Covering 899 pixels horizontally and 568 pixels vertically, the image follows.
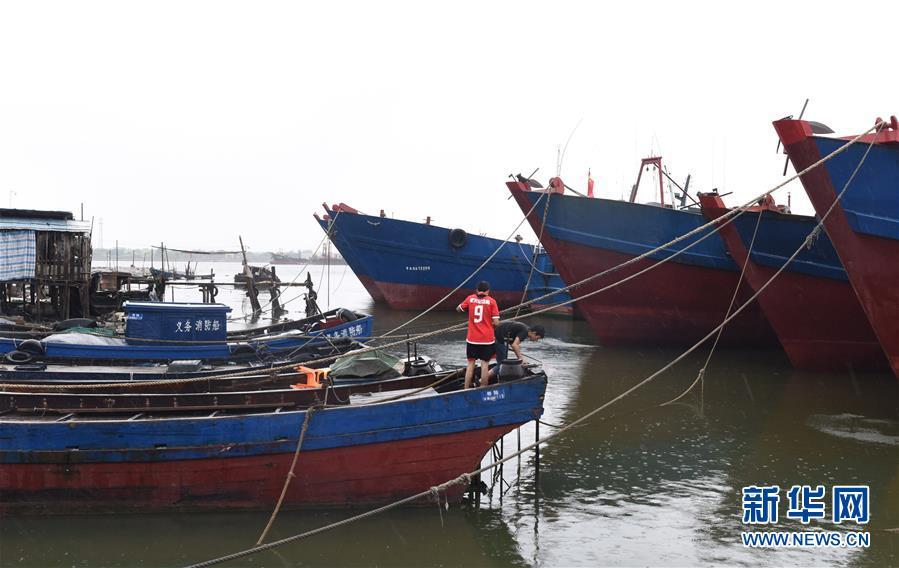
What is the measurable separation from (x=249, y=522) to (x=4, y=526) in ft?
8.26

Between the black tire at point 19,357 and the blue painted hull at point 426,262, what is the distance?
72.5ft

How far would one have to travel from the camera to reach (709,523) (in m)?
8.18

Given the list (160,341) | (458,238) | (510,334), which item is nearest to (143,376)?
(160,341)

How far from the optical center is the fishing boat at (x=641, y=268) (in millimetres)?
20000

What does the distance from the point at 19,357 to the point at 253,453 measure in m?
5.63

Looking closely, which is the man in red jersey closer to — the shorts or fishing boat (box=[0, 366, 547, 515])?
the shorts

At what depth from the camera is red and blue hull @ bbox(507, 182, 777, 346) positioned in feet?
65.7

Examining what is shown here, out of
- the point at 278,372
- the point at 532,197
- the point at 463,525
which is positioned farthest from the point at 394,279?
the point at 463,525

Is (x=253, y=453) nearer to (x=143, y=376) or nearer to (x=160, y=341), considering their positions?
(x=143, y=376)

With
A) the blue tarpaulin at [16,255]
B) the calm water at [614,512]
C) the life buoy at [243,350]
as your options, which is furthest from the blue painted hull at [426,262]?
the life buoy at [243,350]

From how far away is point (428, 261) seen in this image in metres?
33.6

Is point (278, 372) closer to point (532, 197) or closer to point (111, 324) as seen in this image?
point (111, 324)

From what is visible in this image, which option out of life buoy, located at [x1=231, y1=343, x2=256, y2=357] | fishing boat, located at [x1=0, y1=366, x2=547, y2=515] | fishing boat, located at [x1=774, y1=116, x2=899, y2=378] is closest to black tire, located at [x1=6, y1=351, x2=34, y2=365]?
life buoy, located at [x1=231, y1=343, x2=256, y2=357]

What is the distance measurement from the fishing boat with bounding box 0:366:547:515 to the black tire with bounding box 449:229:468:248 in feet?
82.0
